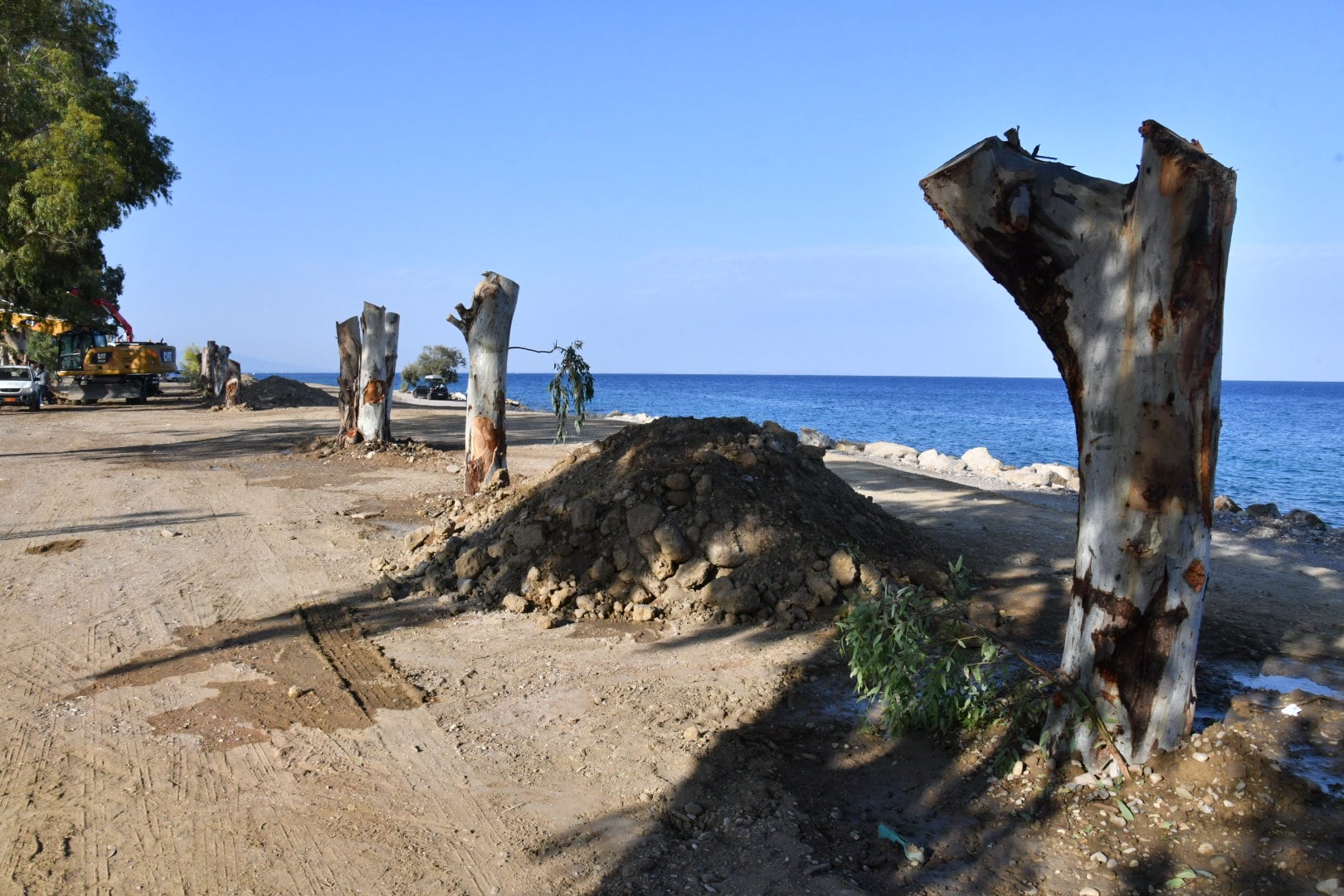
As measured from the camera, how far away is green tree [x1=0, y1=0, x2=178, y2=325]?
1645 centimetres

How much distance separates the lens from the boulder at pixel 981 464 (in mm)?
20516

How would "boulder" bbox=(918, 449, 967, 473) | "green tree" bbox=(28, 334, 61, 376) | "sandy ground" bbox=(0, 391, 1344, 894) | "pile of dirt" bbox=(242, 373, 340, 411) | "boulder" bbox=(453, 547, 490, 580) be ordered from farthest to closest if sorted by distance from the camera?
"green tree" bbox=(28, 334, 61, 376), "pile of dirt" bbox=(242, 373, 340, 411), "boulder" bbox=(918, 449, 967, 473), "boulder" bbox=(453, 547, 490, 580), "sandy ground" bbox=(0, 391, 1344, 894)

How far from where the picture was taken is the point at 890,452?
926 inches

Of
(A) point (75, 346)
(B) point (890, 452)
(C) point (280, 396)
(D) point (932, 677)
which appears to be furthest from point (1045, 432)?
(D) point (932, 677)

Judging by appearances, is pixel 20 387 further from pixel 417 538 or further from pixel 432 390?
pixel 417 538

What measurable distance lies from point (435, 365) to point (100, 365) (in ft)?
76.5

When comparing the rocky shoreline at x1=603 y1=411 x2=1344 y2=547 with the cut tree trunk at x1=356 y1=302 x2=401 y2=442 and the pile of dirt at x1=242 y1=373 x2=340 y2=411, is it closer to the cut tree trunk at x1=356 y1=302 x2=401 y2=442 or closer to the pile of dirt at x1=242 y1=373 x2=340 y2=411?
the cut tree trunk at x1=356 y1=302 x2=401 y2=442

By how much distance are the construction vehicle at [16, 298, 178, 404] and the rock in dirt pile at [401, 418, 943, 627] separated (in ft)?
86.4

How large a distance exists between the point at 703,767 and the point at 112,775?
2.83 meters

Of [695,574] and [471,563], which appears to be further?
[471,563]

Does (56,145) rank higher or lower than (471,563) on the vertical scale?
higher

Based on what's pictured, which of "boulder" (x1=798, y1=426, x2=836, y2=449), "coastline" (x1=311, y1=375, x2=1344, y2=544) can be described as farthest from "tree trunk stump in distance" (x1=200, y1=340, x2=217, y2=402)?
"boulder" (x1=798, y1=426, x2=836, y2=449)

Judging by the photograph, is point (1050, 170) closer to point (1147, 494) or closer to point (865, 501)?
point (1147, 494)

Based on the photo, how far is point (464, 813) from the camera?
4223 millimetres
